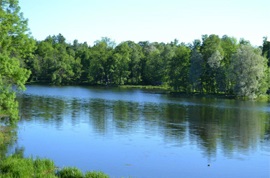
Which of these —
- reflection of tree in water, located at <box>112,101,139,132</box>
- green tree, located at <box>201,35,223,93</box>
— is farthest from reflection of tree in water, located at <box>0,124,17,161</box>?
green tree, located at <box>201,35,223,93</box>

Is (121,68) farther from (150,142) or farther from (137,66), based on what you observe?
(150,142)

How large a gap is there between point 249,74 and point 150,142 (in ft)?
189

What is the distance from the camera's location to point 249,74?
277 ft

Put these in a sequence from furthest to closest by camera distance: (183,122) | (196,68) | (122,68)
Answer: (122,68), (196,68), (183,122)

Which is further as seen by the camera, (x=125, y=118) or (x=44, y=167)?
(x=125, y=118)

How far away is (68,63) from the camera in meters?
139

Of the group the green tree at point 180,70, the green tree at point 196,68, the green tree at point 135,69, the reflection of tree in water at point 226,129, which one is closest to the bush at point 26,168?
the reflection of tree in water at point 226,129

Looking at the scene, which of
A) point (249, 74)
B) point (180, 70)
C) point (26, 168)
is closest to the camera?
point (26, 168)

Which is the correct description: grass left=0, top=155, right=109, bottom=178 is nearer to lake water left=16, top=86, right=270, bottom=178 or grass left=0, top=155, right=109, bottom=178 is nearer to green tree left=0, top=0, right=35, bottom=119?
lake water left=16, top=86, right=270, bottom=178

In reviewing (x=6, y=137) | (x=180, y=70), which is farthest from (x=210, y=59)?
(x=6, y=137)

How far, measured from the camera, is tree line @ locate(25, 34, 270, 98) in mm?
85188

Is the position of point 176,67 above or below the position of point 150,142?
above

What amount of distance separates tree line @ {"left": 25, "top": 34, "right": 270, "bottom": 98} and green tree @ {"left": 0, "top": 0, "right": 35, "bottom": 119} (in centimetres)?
632

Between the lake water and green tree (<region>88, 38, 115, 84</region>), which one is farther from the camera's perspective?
green tree (<region>88, 38, 115, 84</region>)
